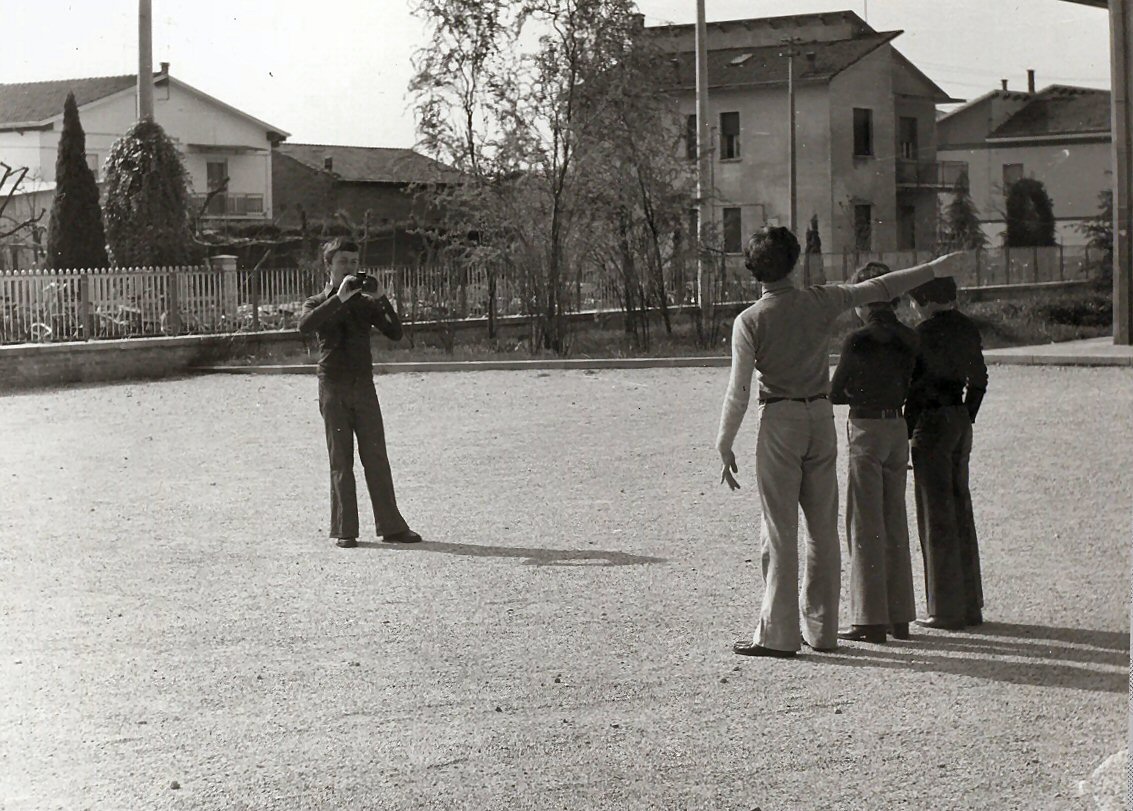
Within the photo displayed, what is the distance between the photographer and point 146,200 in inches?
895

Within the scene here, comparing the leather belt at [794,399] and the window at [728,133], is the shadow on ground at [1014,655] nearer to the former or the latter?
the leather belt at [794,399]

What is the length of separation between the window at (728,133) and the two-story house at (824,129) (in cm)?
3

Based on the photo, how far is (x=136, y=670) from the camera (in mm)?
5996

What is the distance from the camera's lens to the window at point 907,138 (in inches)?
591

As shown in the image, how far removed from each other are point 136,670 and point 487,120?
59.4ft

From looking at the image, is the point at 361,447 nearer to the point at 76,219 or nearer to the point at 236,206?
the point at 76,219

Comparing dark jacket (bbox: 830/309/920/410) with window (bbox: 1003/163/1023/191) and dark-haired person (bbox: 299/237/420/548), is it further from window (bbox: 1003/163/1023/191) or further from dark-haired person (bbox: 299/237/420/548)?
window (bbox: 1003/163/1023/191)

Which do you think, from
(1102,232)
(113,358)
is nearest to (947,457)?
(113,358)

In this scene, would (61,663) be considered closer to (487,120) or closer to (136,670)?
(136,670)

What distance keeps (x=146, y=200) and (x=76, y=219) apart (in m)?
1.00

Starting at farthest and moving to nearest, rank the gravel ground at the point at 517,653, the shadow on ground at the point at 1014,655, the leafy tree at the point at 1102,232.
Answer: the leafy tree at the point at 1102,232 → the shadow on ground at the point at 1014,655 → the gravel ground at the point at 517,653

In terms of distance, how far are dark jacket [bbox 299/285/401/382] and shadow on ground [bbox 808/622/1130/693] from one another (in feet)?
12.2

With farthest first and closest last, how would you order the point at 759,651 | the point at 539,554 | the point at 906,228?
the point at 906,228, the point at 539,554, the point at 759,651

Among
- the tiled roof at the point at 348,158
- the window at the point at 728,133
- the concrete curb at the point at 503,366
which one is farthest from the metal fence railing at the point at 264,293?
the tiled roof at the point at 348,158
